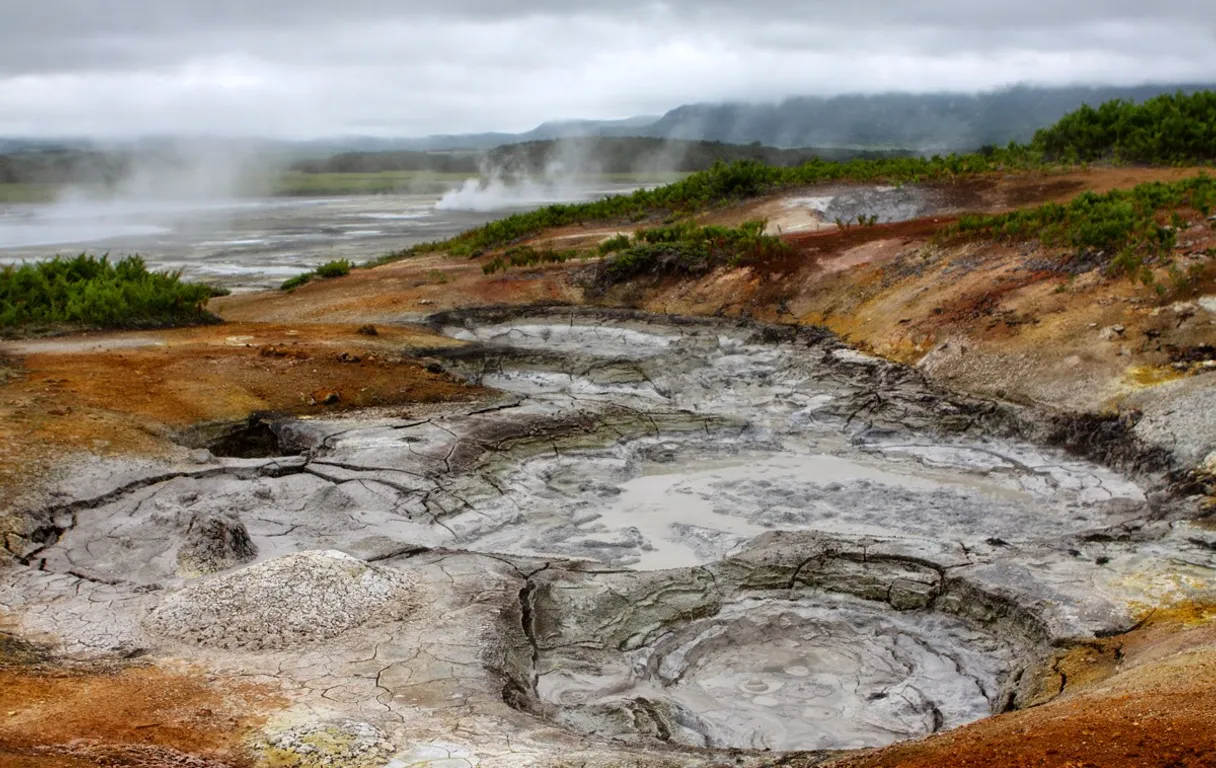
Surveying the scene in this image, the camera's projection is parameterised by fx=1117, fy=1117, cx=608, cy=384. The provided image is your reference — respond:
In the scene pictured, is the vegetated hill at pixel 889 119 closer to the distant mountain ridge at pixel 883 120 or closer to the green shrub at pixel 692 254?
the distant mountain ridge at pixel 883 120

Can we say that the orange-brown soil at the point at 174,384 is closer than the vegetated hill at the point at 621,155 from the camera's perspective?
Yes

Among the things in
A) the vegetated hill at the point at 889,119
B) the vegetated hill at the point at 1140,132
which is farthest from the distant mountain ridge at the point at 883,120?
the vegetated hill at the point at 1140,132

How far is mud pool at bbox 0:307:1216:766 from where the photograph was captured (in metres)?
7.35

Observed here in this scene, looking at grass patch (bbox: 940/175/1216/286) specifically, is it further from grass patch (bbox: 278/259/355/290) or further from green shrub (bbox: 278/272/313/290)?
green shrub (bbox: 278/272/313/290)

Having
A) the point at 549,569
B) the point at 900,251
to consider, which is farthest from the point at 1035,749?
the point at 900,251

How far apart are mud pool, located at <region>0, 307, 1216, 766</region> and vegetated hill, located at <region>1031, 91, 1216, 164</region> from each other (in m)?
16.2

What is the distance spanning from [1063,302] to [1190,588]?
7448 mm

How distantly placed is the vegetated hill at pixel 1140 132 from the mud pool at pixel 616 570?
53.0 feet

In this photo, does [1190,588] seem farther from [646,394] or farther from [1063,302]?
[646,394]

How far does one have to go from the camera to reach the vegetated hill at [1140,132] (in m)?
26.0

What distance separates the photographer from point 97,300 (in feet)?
59.7

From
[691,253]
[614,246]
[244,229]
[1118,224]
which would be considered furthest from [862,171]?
[244,229]

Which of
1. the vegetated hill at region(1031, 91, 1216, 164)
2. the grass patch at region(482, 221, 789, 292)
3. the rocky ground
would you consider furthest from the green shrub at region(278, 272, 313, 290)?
the vegetated hill at region(1031, 91, 1216, 164)

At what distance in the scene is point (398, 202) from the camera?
231 ft
